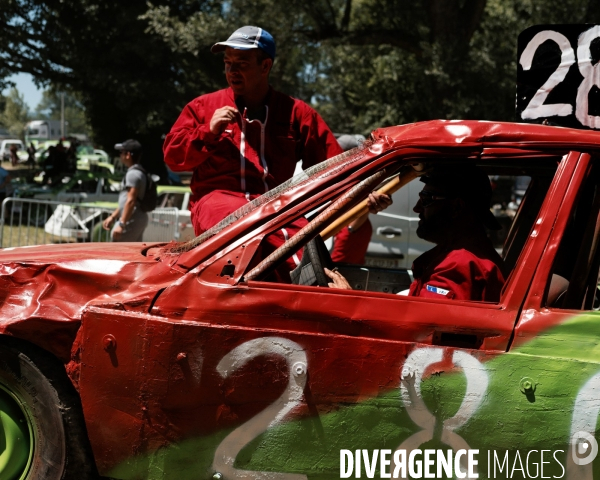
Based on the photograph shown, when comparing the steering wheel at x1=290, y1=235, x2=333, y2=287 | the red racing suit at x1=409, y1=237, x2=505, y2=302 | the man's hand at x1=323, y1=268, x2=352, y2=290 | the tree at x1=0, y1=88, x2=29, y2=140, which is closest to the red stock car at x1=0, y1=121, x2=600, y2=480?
the red racing suit at x1=409, y1=237, x2=505, y2=302

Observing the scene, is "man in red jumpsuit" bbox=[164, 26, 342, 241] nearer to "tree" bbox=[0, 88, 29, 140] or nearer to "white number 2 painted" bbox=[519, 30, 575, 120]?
"white number 2 painted" bbox=[519, 30, 575, 120]

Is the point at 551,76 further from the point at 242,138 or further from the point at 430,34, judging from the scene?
the point at 430,34

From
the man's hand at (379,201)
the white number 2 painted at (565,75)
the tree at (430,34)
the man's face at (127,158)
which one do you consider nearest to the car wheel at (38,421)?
the man's hand at (379,201)

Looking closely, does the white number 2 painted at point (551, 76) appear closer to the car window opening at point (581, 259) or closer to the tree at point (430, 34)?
the car window opening at point (581, 259)

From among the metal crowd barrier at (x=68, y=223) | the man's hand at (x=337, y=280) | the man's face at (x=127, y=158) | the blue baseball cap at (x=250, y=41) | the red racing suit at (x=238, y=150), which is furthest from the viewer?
the metal crowd barrier at (x=68, y=223)

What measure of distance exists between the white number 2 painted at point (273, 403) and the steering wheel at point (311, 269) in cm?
61

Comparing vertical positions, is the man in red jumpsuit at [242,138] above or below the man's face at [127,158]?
above

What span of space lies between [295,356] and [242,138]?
164 centimetres

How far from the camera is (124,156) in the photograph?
948cm

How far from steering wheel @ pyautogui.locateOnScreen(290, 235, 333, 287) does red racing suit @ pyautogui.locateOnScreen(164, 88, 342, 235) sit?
471 millimetres

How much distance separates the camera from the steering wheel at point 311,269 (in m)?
3.52

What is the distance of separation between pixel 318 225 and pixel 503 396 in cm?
90

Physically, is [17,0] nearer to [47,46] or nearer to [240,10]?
[47,46]

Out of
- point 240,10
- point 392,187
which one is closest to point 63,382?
point 392,187
